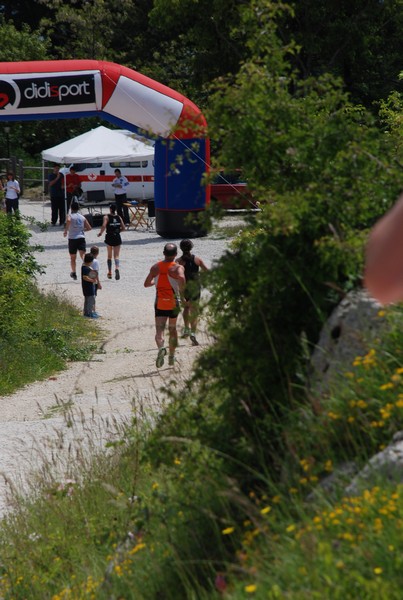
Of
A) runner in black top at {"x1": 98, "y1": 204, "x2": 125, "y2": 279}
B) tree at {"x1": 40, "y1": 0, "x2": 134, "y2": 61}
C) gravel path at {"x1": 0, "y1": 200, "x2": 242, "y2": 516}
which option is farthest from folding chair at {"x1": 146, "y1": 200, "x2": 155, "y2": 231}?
tree at {"x1": 40, "y1": 0, "x2": 134, "y2": 61}

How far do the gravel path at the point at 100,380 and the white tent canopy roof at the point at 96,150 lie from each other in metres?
3.48

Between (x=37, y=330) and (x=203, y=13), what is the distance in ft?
74.5

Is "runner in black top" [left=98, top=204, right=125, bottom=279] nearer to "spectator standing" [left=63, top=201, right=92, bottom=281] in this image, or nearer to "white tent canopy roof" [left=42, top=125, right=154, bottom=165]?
"spectator standing" [left=63, top=201, right=92, bottom=281]

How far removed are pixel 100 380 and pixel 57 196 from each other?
60.9 ft

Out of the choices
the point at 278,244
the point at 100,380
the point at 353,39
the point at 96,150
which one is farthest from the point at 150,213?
the point at 278,244

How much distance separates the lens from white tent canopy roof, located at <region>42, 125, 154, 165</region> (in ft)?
94.3

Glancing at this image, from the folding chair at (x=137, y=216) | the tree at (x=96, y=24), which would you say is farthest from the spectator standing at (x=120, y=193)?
the tree at (x=96, y=24)

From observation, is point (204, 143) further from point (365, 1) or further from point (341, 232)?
point (341, 232)

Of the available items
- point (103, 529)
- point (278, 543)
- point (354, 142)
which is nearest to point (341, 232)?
point (354, 142)

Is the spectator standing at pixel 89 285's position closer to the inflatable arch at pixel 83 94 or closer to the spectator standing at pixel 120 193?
the inflatable arch at pixel 83 94

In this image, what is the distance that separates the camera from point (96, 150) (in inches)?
1155

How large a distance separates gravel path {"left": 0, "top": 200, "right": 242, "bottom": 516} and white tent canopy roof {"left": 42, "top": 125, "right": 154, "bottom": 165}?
348cm

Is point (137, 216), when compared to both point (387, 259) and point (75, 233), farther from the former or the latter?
point (387, 259)

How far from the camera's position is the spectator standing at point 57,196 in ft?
98.4
